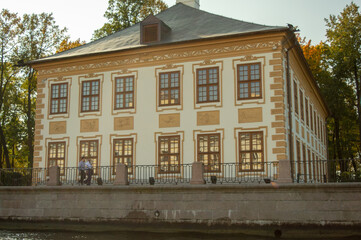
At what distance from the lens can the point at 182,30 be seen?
25578 mm

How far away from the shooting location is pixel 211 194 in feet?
60.4

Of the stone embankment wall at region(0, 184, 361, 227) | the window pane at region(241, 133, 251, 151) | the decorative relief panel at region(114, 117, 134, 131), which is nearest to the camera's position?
the stone embankment wall at region(0, 184, 361, 227)

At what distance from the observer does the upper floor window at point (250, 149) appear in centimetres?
2181

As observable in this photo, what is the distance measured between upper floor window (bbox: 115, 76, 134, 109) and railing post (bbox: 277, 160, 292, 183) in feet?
31.2

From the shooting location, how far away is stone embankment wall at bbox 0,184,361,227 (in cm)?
1686

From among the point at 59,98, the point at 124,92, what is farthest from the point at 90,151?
the point at 59,98

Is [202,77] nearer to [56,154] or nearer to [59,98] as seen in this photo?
[59,98]

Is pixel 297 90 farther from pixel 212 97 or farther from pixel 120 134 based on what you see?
pixel 120 134

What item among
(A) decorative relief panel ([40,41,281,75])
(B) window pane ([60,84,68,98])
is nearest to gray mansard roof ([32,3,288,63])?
(A) decorative relief panel ([40,41,281,75])

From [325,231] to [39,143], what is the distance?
52.5 ft

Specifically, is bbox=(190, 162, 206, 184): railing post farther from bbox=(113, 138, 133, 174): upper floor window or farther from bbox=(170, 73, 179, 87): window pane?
bbox=(170, 73, 179, 87): window pane

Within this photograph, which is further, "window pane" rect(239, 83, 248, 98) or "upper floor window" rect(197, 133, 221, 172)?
"window pane" rect(239, 83, 248, 98)

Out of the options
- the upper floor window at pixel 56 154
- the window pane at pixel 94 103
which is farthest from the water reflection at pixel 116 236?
the window pane at pixel 94 103

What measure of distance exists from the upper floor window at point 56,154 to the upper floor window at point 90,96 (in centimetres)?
231
